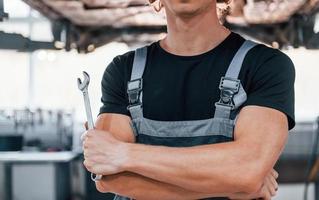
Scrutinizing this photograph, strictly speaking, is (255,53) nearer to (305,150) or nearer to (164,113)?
(164,113)

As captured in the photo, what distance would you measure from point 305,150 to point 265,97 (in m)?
6.13

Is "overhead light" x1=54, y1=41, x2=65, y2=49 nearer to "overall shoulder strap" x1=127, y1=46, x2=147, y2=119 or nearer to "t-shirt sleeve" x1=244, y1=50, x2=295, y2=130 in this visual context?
"overall shoulder strap" x1=127, y1=46, x2=147, y2=119

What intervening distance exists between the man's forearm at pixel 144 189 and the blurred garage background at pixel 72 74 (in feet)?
12.8

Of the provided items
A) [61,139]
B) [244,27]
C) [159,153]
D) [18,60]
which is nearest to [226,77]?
[159,153]

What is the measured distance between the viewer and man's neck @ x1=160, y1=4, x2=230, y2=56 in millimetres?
1093

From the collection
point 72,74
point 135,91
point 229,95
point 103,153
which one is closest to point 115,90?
point 135,91

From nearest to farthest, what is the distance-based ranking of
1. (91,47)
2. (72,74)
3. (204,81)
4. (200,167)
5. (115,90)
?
(200,167) → (204,81) → (115,90) → (91,47) → (72,74)

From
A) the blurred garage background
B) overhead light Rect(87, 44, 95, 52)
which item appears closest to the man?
the blurred garage background

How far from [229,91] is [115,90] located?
0.30m

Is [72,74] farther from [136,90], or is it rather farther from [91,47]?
[136,90]

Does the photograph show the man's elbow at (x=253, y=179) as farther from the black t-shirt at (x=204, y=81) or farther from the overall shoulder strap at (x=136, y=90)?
the overall shoulder strap at (x=136, y=90)

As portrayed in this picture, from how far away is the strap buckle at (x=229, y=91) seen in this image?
1028 mm

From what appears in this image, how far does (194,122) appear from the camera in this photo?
3.49 feet

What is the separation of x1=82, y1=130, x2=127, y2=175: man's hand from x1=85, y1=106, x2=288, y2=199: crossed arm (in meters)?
0.02
